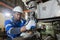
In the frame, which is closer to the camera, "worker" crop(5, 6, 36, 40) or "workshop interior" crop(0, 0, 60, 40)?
"worker" crop(5, 6, 36, 40)

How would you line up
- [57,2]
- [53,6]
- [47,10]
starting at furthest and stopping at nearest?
[47,10]
[53,6]
[57,2]

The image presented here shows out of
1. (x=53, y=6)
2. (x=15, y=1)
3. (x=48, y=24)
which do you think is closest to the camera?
(x=53, y=6)

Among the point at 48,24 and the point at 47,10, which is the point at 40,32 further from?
the point at 47,10

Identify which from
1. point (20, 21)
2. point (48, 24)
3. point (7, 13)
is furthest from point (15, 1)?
point (7, 13)

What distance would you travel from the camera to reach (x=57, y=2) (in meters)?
2.60

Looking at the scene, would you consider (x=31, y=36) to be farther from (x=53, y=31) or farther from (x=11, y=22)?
(x=53, y=31)

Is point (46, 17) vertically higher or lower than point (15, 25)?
higher

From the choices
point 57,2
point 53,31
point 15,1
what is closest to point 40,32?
point 53,31

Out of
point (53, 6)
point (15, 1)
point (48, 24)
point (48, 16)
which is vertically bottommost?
point (48, 24)

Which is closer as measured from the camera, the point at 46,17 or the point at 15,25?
the point at 15,25

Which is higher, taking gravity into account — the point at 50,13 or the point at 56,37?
the point at 50,13

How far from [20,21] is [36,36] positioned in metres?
0.42

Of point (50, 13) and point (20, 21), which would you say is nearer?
point (20, 21)

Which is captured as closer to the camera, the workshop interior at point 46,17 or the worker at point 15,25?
the worker at point 15,25
